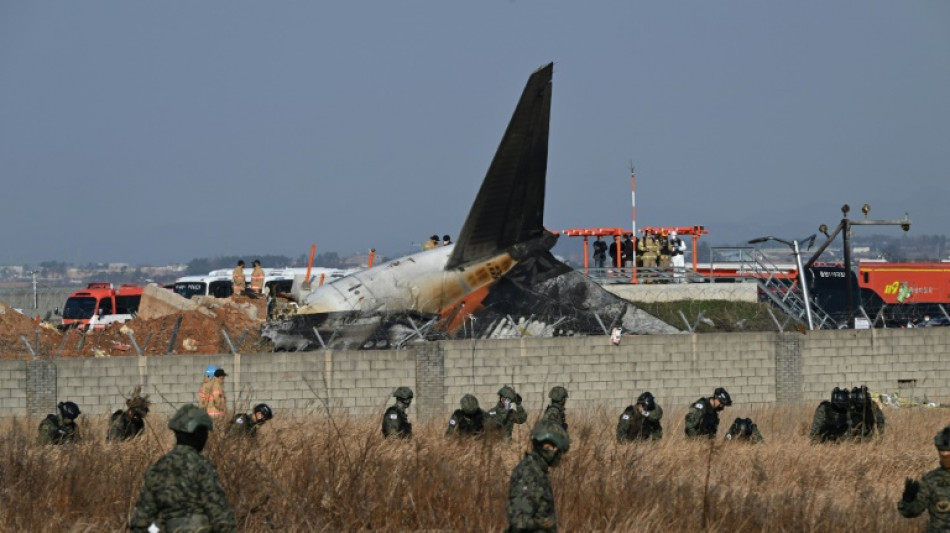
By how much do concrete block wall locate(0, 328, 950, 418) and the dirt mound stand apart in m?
1.61

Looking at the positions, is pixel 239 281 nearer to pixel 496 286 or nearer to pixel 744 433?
pixel 496 286

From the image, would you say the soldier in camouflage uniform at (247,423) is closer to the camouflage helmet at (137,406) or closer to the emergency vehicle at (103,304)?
the camouflage helmet at (137,406)

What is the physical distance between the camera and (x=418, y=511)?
13.6 m

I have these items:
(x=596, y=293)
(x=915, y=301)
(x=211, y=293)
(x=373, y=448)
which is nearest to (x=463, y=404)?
(x=373, y=448)

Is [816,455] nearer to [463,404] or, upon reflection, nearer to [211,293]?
[463,404]

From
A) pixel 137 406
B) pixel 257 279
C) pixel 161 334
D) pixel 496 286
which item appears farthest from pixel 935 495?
pixel 257 279

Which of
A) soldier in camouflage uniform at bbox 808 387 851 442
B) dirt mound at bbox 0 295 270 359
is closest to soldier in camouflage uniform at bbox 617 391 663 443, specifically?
soldier in camouflage uniform at bbox 808 387 851 442

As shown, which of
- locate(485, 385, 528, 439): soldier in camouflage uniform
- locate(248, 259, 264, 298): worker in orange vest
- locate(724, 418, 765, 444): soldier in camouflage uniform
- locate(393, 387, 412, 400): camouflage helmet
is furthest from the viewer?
locate(248, 259, 264, 298): worker in orange vest

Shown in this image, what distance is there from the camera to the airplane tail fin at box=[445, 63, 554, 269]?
3128 centimetres

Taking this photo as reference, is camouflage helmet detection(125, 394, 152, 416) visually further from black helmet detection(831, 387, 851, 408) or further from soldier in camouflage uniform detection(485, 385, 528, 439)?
black helmet detection(831, 387, 851, 408)

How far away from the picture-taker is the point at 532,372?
27.9 m

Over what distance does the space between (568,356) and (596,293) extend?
5.39m

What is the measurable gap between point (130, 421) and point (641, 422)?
24.7 feet

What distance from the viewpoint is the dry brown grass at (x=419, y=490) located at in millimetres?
13266
